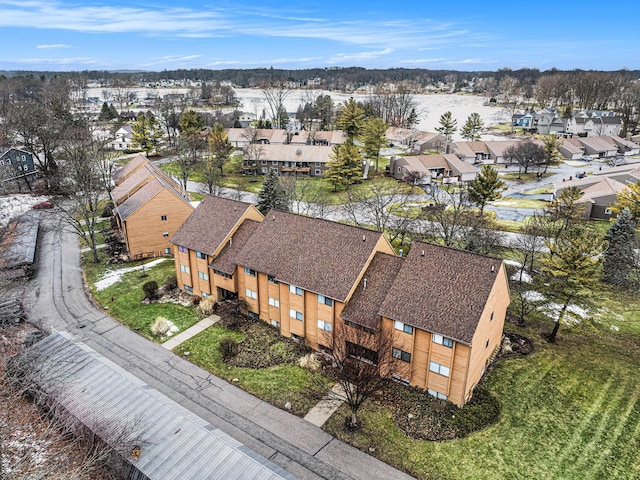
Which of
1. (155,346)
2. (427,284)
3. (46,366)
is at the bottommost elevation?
(155,346)

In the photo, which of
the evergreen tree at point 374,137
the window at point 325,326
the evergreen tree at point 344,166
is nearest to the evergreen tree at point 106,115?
the evergreen tree at point 374,137

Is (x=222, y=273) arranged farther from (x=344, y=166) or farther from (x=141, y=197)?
(x=344, y=166)

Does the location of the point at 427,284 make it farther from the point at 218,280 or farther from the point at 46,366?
the point at 46,366

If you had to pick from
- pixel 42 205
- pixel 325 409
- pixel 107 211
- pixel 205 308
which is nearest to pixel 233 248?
pixel 205 308

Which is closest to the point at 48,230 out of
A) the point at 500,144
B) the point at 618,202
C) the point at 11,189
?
the point at 11,189

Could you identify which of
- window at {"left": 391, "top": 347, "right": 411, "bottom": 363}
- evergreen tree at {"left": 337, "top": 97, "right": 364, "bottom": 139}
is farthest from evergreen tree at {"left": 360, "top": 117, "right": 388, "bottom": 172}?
window at {"left": 391, "top": 347, "right": 411, "bottom": 363}

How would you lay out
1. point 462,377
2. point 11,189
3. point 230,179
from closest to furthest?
point 462,377
point 11,189
point 230,179

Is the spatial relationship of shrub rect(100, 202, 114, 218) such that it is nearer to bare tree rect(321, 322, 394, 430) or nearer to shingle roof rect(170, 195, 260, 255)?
shingle roof rect(170, 195, 260, 255)

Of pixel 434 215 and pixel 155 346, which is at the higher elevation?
pixel 434 215

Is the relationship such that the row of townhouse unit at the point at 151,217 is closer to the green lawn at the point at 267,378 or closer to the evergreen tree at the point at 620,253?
the green lawn at the point at 267,378
